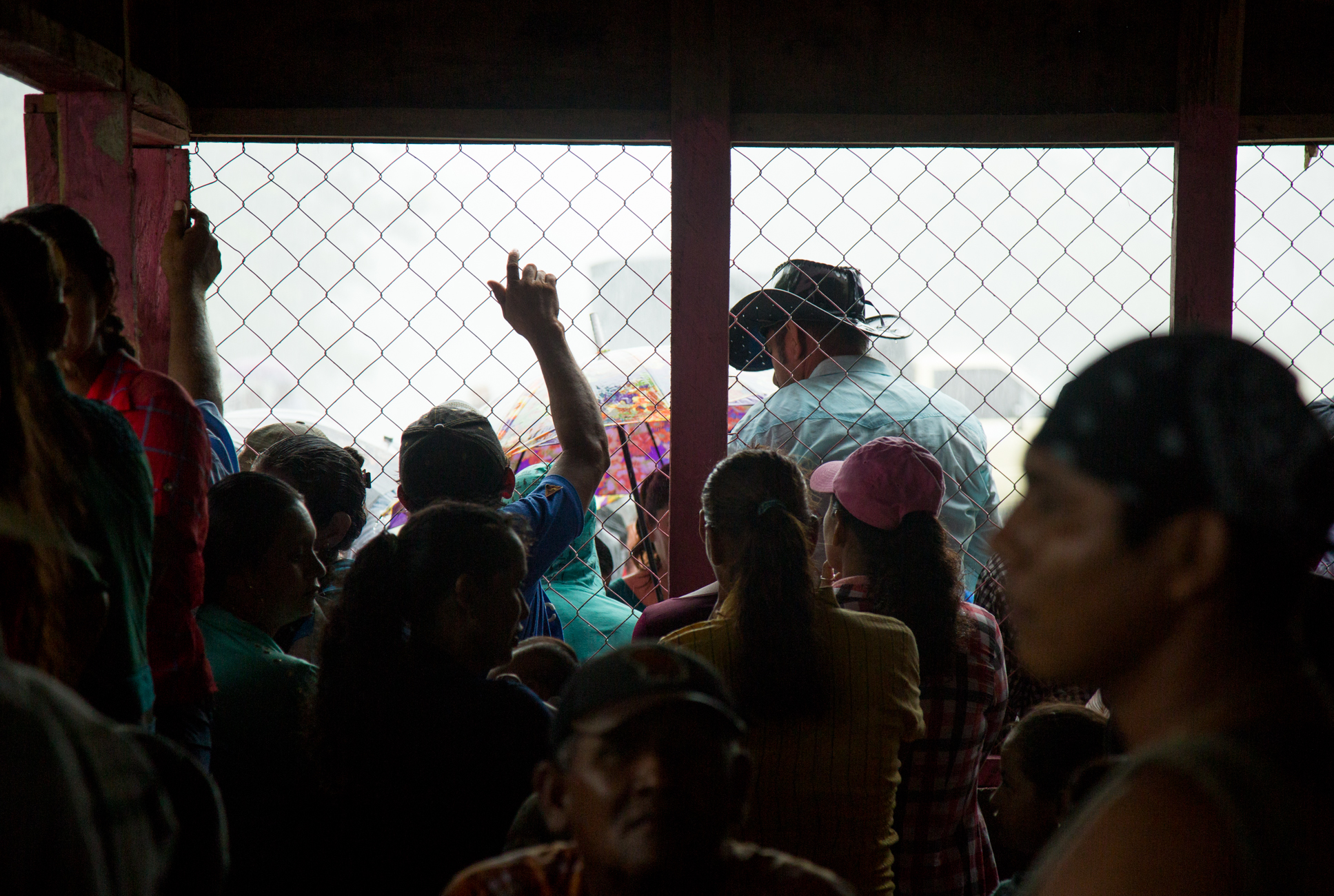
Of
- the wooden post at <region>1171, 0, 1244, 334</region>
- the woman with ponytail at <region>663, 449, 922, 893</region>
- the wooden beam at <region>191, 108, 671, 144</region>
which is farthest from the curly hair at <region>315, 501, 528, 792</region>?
the wooden post at <region>1171, 0, 1244, 334</region>

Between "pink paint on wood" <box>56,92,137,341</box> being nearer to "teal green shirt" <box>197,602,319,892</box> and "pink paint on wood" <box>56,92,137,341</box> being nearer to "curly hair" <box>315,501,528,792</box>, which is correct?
"teal green shirt" <box>197,602,319,892</box>

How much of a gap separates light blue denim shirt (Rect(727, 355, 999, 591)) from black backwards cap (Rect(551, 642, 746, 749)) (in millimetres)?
1529

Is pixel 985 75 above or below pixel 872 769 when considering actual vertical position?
above

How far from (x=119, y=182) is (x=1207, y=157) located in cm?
234

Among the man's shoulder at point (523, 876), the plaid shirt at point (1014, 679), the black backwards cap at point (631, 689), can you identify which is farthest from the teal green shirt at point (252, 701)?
the plaid shirt at point (1014, 679)

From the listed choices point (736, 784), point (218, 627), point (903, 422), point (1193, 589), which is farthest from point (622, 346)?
point (1193, 589)

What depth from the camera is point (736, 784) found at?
3.64 feet

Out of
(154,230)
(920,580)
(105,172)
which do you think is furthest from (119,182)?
(920,580)

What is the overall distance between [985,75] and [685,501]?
1.17 m

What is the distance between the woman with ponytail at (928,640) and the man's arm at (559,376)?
0.51m

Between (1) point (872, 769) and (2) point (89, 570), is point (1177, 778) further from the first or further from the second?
(1) point (872, 769)

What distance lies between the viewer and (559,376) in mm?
2248

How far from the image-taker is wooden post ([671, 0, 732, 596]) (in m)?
2.29

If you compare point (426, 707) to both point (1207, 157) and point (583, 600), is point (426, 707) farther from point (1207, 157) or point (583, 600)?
point (1207, 157)
